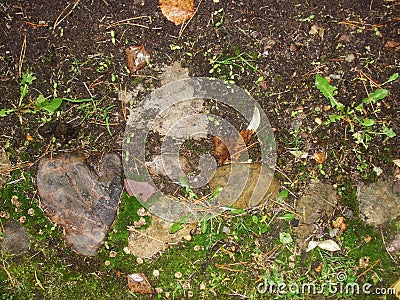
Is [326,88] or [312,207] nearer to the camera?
[326,88]

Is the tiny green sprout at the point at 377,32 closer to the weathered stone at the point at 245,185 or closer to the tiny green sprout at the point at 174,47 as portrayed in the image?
the weathered stone at the point at 245,185

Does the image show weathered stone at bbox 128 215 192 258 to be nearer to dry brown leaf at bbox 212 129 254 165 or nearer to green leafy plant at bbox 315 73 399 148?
dry brown leaf at bbox 212 129 254 165

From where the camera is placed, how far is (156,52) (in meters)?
2.98

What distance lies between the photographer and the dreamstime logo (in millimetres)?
2988

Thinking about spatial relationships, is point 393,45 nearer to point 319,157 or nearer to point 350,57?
point 350,57

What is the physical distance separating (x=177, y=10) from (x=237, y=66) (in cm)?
61

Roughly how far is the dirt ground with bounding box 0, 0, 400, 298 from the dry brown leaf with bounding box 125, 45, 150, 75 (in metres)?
0.04

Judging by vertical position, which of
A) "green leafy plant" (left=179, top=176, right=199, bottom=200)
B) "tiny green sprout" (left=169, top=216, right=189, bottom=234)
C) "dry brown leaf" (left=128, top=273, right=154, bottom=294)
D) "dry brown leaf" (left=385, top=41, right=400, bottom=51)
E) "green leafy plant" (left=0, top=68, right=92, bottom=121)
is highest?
"dry brown leaf" (left=385, top=41, right=400, bottom=51)

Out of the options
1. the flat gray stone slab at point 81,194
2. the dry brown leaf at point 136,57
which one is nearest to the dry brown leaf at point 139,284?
the flat gray stone slab at point 81,194

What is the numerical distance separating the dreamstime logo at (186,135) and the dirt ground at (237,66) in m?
0.07

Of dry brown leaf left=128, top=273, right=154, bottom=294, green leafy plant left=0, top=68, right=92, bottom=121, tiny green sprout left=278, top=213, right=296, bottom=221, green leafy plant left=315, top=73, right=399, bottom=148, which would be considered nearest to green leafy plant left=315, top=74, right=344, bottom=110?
green leafy plant left=315, top=73, right=399, bottom=148
